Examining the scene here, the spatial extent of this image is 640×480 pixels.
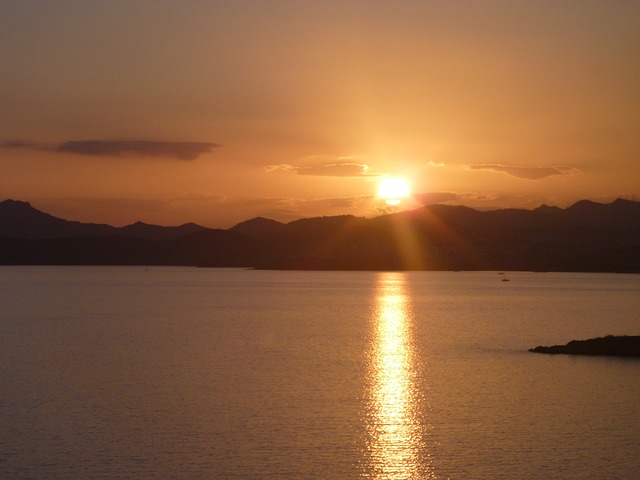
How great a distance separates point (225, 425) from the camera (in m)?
36.5

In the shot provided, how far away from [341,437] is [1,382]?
81.1ft

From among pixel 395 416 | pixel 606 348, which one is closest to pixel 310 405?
pixel 395 416

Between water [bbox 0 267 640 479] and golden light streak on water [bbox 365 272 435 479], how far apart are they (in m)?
0.14

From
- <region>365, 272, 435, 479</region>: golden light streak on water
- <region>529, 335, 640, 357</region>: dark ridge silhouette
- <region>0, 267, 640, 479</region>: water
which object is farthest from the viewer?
<region>529, 335, 640, 357</region>: dark ridge silhouette

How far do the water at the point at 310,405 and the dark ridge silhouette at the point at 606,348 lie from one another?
7.80ft

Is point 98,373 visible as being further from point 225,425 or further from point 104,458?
point 104,458

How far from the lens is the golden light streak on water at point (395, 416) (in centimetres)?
2984

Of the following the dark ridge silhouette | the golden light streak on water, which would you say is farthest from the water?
the dark ridge silhouette

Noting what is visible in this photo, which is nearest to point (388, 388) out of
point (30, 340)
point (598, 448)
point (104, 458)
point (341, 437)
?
point (341, 437)

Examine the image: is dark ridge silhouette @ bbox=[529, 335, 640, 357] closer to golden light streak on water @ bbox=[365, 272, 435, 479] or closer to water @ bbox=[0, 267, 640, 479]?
water @ bbox=[0, 267, 640, 479]

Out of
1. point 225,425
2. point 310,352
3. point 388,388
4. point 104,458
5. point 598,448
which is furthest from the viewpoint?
point 310,352

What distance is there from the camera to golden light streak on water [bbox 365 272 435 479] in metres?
29.8

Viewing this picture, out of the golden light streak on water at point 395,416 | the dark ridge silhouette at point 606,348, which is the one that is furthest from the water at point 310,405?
the dark ridge silhouette at point 606,348

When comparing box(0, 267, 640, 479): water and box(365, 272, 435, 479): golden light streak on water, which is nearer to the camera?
box(365, 272, 435, 479): golden light streak on water
